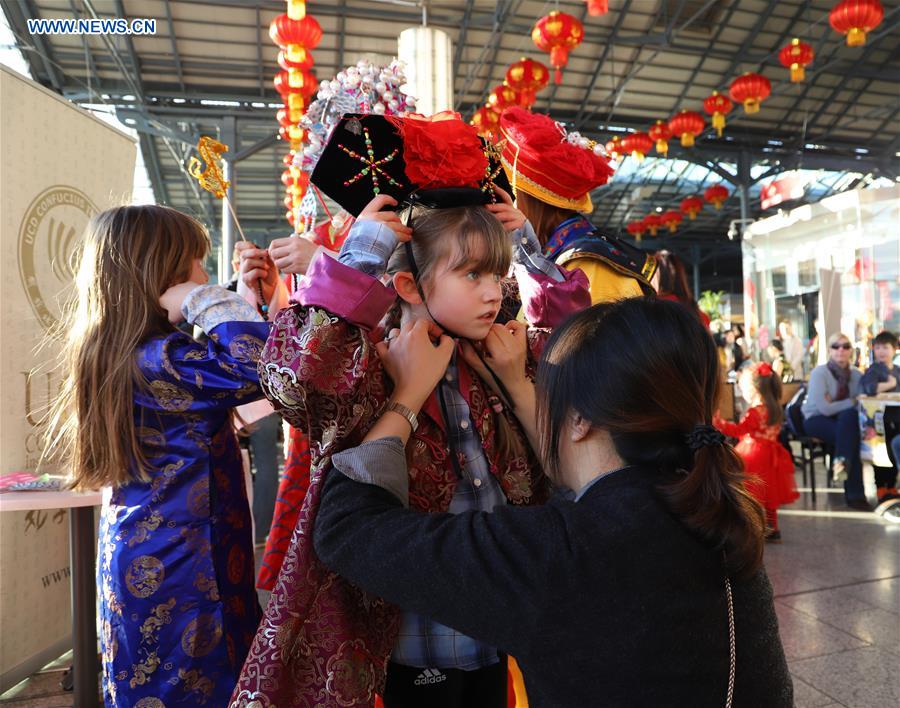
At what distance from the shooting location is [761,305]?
39.2 ft

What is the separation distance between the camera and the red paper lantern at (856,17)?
5.75 meters

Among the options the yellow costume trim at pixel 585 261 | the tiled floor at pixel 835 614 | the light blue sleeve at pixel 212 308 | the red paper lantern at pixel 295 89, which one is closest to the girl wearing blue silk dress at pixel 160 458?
the light blue sleeve at pixel 212 308

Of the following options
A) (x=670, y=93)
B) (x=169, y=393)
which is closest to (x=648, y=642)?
(x=169, y=393)

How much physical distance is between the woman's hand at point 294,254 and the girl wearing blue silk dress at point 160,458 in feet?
0.77

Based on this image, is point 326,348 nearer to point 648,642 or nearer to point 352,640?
point 352,640

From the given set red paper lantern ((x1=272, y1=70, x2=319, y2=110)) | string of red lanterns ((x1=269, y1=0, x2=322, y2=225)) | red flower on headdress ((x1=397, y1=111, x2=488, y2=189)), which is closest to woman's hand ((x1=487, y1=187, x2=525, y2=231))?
red flower on headdress ((x1=397, y1=111, x2=488, y2=189))

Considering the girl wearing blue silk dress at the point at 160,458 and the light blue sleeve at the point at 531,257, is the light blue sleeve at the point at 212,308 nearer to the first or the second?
the girl wearing blue silk dress at the point at 160,458

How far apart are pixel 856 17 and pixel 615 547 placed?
6.94 metres

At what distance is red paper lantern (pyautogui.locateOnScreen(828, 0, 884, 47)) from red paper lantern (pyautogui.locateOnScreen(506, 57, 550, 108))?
2674mm

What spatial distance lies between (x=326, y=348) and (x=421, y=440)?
220 mm

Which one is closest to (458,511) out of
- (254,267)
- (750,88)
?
(254,267)

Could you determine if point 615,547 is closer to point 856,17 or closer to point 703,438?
point 703,438

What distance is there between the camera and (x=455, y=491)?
103 cm

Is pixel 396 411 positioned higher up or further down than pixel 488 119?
further down
